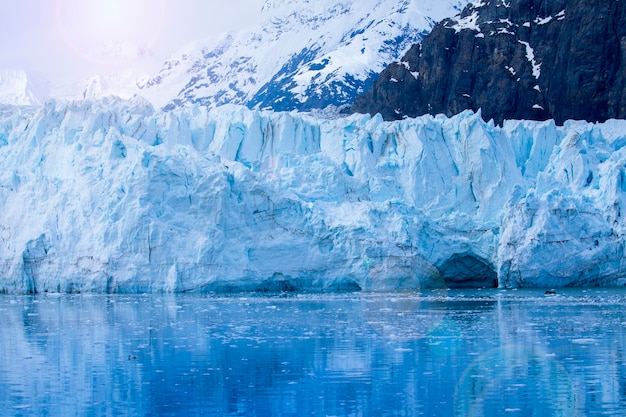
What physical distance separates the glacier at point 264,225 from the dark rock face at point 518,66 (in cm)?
1028

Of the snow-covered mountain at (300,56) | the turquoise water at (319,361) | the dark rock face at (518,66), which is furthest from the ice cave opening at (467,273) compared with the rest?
the snow-covered mountain at (300,56)

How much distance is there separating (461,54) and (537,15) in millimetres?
3661

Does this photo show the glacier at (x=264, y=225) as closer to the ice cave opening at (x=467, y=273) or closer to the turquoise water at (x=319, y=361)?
the ice cave opening at (x=467, y=273)

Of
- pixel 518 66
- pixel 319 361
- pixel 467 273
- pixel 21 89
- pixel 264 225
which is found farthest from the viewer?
pixel 21 89

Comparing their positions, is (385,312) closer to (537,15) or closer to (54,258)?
(54,258)

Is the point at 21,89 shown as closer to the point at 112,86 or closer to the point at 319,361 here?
the point at 112,86

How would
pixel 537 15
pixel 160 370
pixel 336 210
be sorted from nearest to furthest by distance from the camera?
pixel 160 370, pixel 336 210, pixel 537 15

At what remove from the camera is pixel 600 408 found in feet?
31.4

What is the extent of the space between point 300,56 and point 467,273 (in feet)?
169

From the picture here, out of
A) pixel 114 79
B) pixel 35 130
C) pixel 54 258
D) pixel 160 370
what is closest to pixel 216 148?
pixel 35 130

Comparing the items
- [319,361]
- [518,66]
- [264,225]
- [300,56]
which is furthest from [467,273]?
[300,56]

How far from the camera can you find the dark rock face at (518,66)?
41031 millimetres

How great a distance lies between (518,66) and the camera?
42844 mm

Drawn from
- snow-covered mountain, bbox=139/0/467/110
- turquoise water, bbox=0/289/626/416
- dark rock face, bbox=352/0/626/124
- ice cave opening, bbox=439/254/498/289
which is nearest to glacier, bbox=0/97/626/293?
ice cave opening, bbox=439/254/498/289
